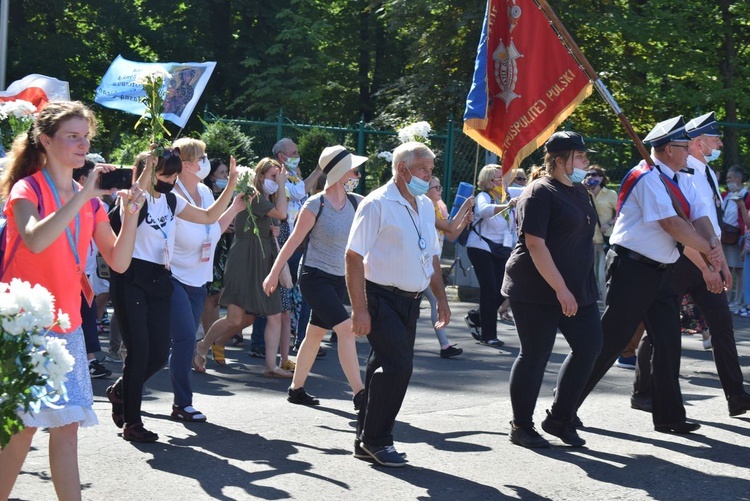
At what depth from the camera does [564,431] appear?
Answer: 273 inches

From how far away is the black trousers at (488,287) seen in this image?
11.5 m

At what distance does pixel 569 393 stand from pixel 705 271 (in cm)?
139

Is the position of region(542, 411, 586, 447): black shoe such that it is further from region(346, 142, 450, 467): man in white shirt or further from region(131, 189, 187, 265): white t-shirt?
region(131, 189, 187, 265): white t-shirt

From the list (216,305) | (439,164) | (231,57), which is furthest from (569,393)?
(231,57)

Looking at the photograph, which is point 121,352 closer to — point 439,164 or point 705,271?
point 705,271

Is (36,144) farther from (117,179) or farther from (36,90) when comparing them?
(36,90)

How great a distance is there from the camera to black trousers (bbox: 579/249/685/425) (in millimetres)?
7367

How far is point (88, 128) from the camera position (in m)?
4.85

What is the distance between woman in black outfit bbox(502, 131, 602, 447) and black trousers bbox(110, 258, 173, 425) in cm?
207

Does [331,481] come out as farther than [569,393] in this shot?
No

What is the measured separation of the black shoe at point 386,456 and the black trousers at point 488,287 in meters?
5.22

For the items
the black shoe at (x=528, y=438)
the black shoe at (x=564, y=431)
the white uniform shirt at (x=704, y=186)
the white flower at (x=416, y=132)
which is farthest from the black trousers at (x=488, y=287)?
the black shoe at (x=528, y=438)

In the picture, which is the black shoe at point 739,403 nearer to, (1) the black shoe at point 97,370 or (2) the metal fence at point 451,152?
(1) the black shoe at point 97,370

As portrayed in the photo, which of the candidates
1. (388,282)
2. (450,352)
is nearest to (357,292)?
(388,282)
